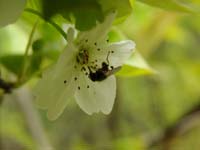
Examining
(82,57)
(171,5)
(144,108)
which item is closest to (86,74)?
(82,57)

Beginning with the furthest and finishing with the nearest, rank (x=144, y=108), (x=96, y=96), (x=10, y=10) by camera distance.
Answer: (x=144, y=108) → (x=96, y=96) → (x=10, y=10)

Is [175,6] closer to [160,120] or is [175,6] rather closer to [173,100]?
[160,120]

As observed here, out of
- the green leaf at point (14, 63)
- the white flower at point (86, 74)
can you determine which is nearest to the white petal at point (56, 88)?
the white flower at point (86, 74)

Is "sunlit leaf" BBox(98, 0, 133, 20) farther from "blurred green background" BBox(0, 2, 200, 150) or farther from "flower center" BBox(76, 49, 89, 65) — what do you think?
"blurred green background" BBox(0, 2, 200, 150)

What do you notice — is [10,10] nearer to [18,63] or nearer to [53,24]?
[53,24]

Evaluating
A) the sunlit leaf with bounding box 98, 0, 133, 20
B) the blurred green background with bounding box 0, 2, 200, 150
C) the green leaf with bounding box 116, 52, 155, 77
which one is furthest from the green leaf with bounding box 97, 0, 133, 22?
the blurred green background with bounding box 0, 2, 200, 150

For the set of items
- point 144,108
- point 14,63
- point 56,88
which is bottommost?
point 56,88

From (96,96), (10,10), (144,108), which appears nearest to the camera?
(10,10)

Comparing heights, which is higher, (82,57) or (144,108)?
(144,108)
